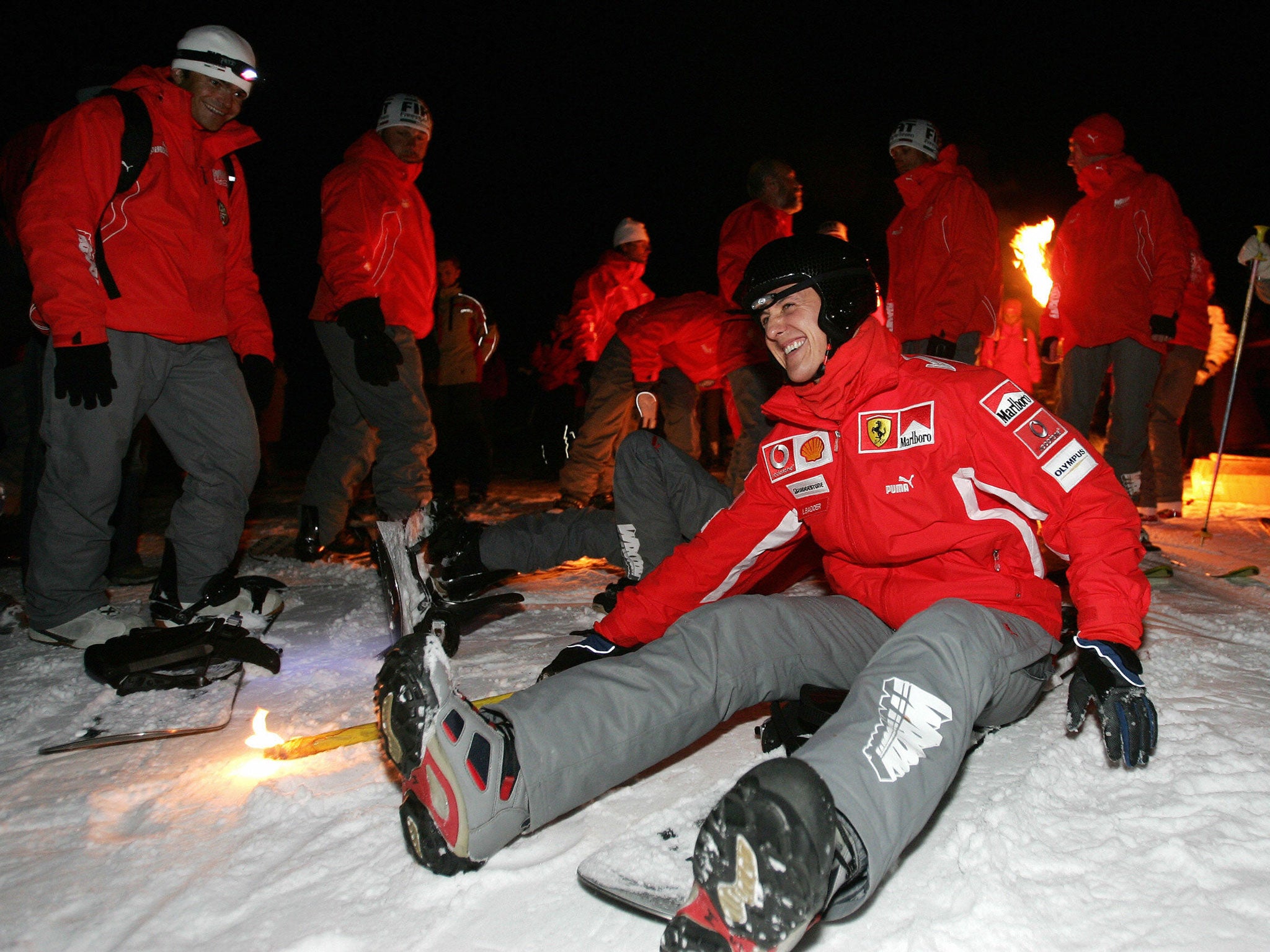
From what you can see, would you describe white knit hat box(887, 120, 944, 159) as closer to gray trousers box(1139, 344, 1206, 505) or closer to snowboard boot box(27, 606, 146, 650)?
gray trousers box(1139, 344, 1206, 505)

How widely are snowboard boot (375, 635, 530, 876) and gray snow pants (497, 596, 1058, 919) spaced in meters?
0.05

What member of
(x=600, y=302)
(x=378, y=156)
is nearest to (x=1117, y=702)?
(x=378, y=156)

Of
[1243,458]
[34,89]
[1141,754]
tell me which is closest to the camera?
[1141,754]

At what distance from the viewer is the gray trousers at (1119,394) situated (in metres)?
4.16

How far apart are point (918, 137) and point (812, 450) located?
311cm

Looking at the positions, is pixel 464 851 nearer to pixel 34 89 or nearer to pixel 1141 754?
pixel 1141 754

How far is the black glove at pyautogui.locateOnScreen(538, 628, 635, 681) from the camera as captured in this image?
1.84 meters

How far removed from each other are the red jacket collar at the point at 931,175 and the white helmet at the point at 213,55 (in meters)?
3.27

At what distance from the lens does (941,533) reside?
1.76 m

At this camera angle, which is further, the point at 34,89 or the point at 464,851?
the point at 34,89

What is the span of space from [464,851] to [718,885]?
476 millimetres

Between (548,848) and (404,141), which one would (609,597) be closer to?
(548,848)

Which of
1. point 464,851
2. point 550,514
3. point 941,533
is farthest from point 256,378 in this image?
point 941,533

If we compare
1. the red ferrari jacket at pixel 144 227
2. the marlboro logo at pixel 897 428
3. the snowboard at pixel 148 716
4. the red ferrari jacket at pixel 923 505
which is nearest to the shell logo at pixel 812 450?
the red ferrari jacket at pixel 923 505
